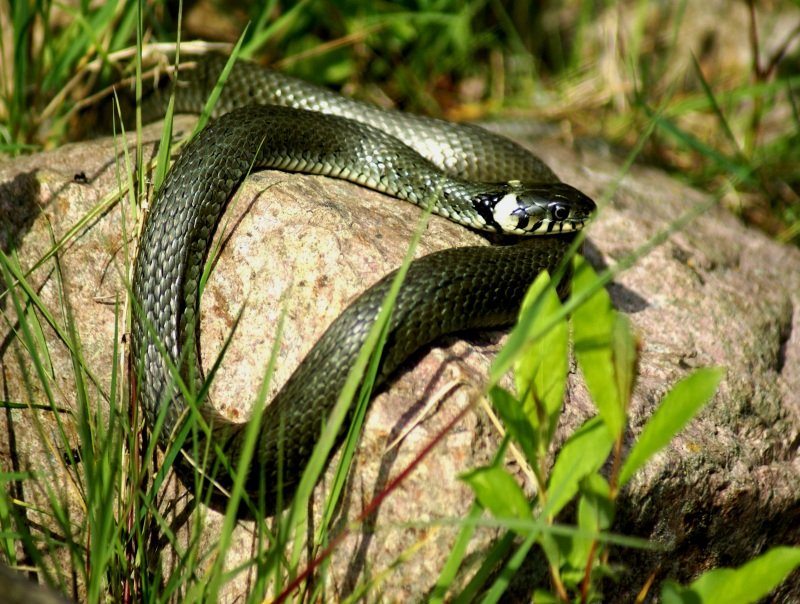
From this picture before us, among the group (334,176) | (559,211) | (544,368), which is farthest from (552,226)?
(544,368)

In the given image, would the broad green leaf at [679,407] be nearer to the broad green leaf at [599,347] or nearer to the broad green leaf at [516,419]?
the broad green leaf at [599,347]

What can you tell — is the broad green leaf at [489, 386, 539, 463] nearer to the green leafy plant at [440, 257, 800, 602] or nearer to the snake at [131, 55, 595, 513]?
the green leafy plant at [440, 257, 800, 602]

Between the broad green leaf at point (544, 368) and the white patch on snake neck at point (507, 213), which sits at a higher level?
the broad green leaf at point (544, 368)

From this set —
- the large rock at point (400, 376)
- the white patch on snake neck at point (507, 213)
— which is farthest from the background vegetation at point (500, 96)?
the white patch on snake neck at point (507, 213)

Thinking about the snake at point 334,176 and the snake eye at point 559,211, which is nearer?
the snake at point 334,176

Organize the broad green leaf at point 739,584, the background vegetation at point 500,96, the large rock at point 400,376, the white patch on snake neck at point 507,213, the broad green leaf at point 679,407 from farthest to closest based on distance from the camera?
1. the white patch on snake neck at point 507,213
2. the large rock at point 400,376
3. the background vegetation at point 500,96
4. the broad green leaf at point 739,584
5. the broad green leaf at point 679,407

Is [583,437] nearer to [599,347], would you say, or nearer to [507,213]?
[599,347]

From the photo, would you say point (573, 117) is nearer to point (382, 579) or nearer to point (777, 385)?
point (777, 385)
